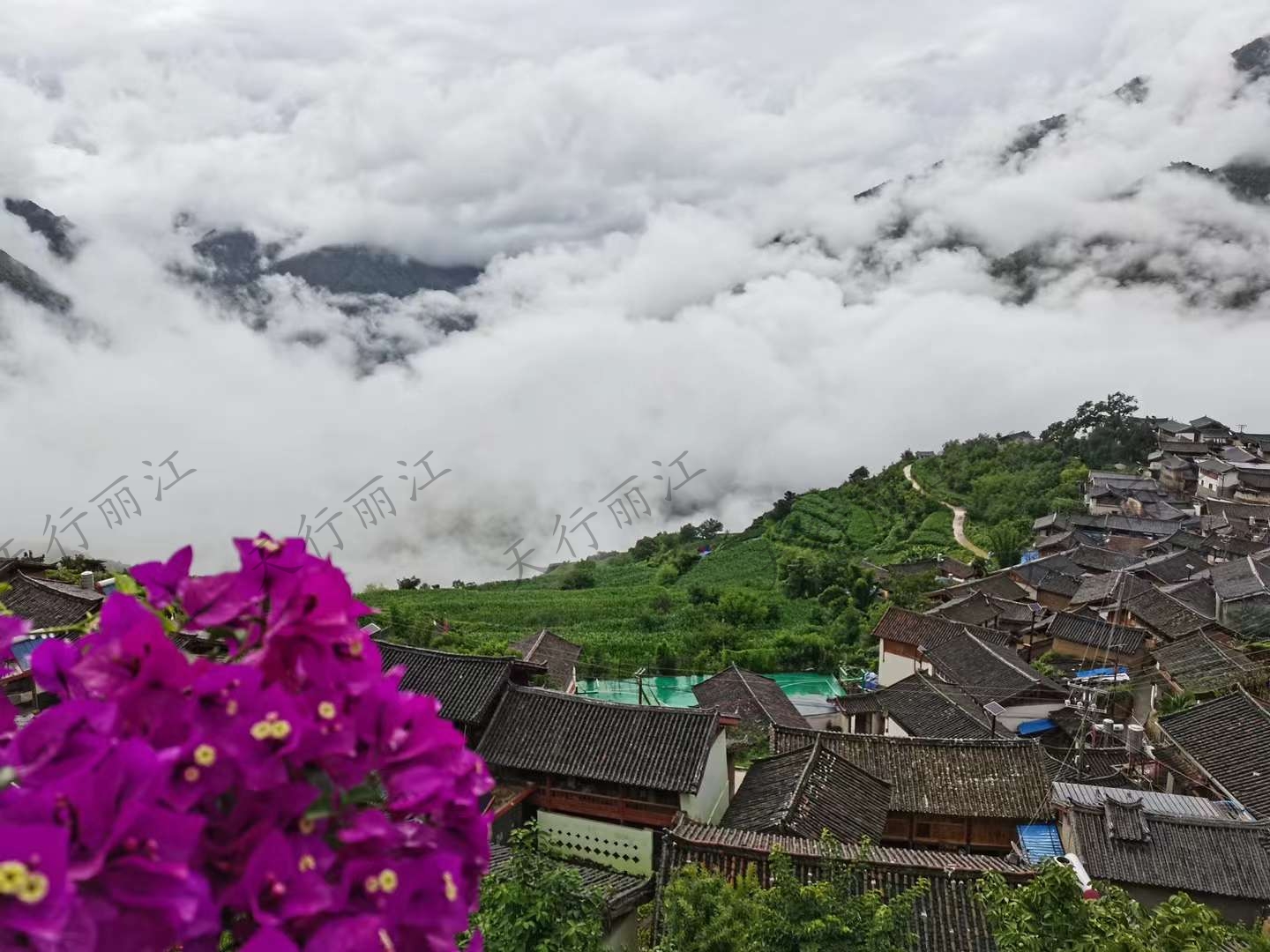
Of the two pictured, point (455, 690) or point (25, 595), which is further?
point (25, 595)

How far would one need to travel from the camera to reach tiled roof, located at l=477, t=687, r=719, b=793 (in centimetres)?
1488

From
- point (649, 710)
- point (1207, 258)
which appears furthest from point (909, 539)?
point (1207, 258)

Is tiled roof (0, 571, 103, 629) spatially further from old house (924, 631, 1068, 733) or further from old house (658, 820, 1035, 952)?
old house (924, 631, 1068, 733)

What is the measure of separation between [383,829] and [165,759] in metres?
0.43

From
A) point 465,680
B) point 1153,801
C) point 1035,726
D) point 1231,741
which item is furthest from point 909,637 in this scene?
point 465,680

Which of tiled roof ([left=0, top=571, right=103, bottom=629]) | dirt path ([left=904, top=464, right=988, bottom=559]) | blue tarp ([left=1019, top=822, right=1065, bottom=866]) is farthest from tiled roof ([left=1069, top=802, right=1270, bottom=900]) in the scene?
dirt path ([left=904, top=464, right=988, bottom=559])

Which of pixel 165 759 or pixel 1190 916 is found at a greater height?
pixel 165 759

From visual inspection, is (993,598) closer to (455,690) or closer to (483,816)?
(455,690)

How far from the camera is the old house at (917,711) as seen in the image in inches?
958

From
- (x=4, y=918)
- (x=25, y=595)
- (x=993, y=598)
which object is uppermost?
(x=4, y=918)

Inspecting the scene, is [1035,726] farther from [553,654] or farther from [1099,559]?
[1099,559]

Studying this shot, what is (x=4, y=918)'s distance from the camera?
1.34m

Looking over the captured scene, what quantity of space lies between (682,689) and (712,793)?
1982 centimetres

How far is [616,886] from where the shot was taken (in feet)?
41.3
